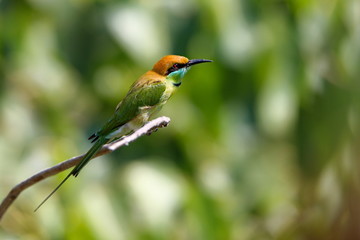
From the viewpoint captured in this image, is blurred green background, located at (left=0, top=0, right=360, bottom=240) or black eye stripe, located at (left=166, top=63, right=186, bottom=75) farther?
blurred green background, located at (left=0, top=0, right=360, bottom=240)

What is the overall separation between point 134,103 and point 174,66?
0.10 m

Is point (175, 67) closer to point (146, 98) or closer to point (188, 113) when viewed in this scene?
point (146, 98)

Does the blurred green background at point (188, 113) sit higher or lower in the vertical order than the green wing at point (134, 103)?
higher

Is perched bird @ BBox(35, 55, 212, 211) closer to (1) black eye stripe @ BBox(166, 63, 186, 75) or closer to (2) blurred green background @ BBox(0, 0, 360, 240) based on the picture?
(1) black eye stripe @ BBox(166, 63, 186, 75)

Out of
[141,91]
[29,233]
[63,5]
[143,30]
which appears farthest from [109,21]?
[141,91]

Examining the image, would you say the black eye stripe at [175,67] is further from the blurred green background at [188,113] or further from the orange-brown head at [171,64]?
the blurred green background at [188,113]

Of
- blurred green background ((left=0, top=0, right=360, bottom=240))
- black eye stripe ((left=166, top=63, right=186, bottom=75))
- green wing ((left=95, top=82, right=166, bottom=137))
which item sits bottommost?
green wing ((left=95, top=82, right=166, bottom=137))

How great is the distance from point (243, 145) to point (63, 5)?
77 centimetres

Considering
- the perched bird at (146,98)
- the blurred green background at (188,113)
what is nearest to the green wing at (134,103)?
the perched bird at (146,98)

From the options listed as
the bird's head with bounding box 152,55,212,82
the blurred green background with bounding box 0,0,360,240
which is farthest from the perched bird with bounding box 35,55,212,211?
the blurred green background with bounding box 0,0,360,240

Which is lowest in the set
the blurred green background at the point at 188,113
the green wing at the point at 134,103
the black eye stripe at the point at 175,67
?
the green wing at the point at 134,103

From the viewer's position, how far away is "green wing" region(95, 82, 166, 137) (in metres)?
1.22

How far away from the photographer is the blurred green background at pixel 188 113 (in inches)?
76.7

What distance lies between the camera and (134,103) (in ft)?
4.16
